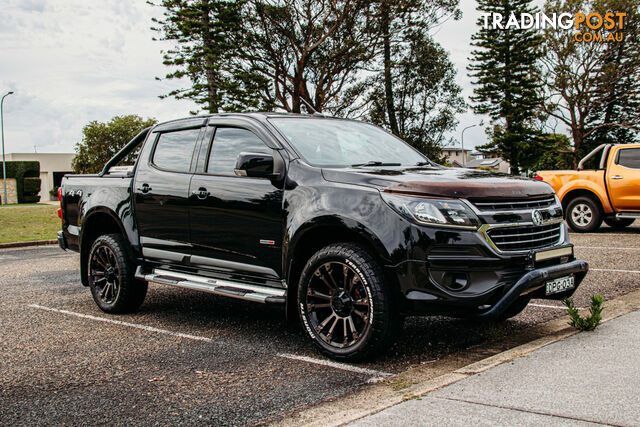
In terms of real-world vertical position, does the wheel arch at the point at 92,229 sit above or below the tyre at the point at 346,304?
above

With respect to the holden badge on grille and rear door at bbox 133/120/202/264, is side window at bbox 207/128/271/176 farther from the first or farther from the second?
the holden badge on grille

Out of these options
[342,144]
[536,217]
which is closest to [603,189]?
[342,144]

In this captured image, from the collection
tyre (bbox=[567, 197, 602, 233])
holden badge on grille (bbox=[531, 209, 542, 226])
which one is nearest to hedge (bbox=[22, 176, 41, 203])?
tyre (bbox=[567, 197, 602, 233])

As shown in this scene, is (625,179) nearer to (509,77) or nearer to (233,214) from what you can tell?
(233,214)

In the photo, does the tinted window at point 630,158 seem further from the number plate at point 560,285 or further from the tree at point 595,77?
the tree at point 595,77

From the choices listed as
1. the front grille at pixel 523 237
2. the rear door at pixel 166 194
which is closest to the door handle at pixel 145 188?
the rear door at pixel 166 194

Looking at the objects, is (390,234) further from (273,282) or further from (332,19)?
(332,19)

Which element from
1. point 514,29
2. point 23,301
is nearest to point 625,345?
point 23,301

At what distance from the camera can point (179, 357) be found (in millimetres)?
4965

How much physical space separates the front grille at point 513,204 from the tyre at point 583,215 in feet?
33.0

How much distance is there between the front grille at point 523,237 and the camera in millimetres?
4344

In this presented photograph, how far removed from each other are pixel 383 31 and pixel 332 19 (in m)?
2.83

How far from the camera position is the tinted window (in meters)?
13.6

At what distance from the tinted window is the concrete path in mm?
10327
